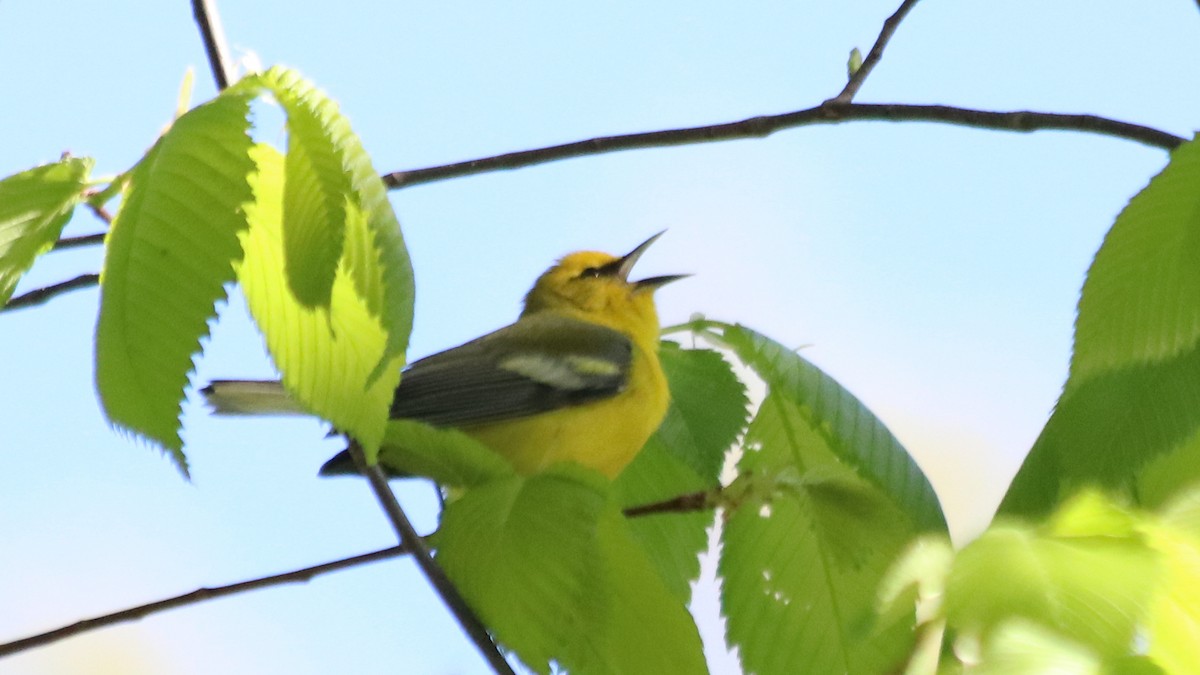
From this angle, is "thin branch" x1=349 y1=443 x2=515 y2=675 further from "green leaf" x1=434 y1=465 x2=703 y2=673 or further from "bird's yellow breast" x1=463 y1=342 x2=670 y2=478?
"bird's yellow breast" x1=463 y1=342 x2=670 y2=478

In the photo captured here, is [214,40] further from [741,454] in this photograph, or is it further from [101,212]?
[741,454]

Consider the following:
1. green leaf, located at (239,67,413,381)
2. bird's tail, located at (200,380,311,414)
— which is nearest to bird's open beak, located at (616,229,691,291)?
bird's tail, located at (200,380,311,414)

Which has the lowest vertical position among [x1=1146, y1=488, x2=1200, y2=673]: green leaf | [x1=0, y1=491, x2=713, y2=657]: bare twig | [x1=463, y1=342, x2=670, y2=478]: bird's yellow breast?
[x1=463, y1=342, x2=670, y2=478]: bird's yellow breast

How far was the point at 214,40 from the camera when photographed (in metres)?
1.62

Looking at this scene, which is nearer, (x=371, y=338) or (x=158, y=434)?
(x=158, y=434)

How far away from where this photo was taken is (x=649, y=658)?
1432 millimetres

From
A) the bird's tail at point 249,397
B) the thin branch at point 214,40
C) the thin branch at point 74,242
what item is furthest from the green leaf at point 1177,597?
the bird's tail at point 249,397

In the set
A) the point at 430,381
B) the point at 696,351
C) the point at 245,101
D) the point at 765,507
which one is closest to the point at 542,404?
the point at 430,381

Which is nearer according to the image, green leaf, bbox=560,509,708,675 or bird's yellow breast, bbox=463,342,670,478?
green leaf, bbox=560,509,708,675

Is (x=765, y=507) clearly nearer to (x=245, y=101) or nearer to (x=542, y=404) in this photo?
(x=245, y=101)

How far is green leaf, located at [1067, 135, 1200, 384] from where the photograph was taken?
1301mm

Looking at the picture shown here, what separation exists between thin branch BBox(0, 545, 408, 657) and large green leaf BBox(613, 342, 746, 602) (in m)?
0.44

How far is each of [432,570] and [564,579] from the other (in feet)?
0.57

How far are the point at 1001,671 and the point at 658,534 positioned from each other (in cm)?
114
